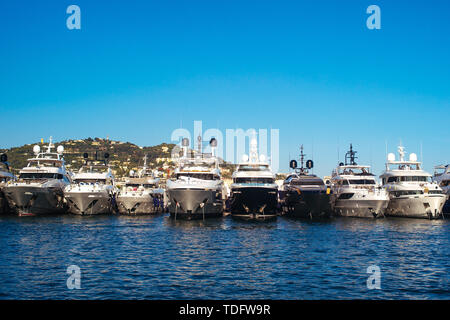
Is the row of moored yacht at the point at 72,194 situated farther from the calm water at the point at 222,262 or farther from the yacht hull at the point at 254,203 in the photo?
the yacht hull at the point at 254,203

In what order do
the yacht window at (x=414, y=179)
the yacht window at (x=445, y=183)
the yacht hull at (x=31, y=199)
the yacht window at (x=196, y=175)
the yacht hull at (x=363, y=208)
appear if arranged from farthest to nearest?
the yacht window at (x=445, y=183)
the yacht window at (x=414, y=179)
the yacht hull at (x=31, y=199)
the yacht hull at (x=363, y=208)
the yacht window at (x=196, y=175)

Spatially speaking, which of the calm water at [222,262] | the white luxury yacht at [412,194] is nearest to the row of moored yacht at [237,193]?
the white luxury yacht at [412,194]

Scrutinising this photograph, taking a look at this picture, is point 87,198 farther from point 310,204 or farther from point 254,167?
point 310,204

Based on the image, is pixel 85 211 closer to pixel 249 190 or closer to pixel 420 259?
pixel 249 190

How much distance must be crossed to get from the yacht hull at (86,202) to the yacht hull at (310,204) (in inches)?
1184

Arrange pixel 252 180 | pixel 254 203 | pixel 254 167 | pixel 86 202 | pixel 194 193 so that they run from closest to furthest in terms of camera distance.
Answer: pixel 194 193, pixel 254 203, pixel 252 180, pixel 86 202, pixel 254 167

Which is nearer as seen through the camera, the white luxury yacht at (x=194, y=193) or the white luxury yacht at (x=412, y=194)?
the white luxury yacht at (x=194, y=193)

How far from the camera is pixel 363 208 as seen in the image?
6041 cm

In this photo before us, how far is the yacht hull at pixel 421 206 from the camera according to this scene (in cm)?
6000

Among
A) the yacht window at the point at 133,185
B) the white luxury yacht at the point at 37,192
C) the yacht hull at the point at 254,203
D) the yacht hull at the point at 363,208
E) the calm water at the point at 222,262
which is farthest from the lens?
the yacht window at the point at 133,185

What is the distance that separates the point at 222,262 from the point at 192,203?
1002 inches

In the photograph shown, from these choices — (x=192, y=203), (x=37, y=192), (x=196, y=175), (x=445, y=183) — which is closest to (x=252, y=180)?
(x=196, y=175)

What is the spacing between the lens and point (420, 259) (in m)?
29.8
